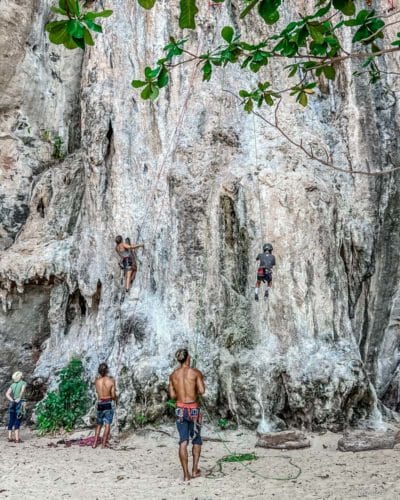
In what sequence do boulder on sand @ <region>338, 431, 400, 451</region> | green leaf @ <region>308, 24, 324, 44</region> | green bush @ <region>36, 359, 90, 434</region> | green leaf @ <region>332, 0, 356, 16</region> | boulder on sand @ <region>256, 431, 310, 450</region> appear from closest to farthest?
green leaf @ <region>332, 0, 356, 16</region> → green leaf @ <region>308, 24, 324, 44</region> → boulder on sand @ <region>338, 431, 400, 451</region> → boulder on sand @ <region>256, 431, 310, 450</region> → green bush @ <region>36, 359, 90, 434</region>

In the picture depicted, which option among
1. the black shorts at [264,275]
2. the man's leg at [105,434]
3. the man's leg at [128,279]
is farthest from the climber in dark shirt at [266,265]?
the man's leg at [105,434]

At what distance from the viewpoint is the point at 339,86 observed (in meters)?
11.2

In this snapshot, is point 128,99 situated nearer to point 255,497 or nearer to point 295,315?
Result: point 295,315

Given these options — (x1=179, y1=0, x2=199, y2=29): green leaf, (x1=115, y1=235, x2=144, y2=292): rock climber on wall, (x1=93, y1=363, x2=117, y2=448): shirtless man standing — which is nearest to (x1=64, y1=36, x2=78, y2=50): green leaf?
(x1=179, y1=0, x2=199, y2=29): green leaf

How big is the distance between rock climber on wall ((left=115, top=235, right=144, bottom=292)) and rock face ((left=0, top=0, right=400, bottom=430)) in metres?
0.24

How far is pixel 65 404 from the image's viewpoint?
9.63 meters

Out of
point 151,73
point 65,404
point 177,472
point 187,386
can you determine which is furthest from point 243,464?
point 151,73

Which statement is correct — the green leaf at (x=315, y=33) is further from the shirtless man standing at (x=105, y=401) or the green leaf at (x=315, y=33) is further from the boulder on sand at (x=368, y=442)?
the shirtless man standing at (x=105, y=401)

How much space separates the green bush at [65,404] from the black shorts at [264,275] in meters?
4.47

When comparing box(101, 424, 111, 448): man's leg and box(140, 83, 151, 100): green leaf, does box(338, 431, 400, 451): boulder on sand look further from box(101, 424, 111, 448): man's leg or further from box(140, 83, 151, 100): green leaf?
box(140, 83, 151, 100): green leaf

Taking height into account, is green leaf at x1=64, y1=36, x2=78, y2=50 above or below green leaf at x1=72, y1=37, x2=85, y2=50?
above

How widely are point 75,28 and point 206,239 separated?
7098mm

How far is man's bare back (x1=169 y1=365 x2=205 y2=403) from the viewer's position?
5.67 m

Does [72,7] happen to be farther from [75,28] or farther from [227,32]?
[227,32]
